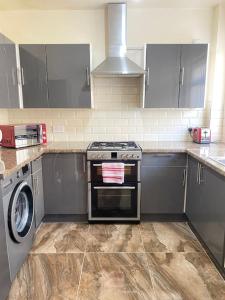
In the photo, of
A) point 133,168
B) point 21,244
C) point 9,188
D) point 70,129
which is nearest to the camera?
point 9,188

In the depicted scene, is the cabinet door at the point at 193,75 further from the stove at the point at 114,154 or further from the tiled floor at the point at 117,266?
the tiled floor at the point at 117,266

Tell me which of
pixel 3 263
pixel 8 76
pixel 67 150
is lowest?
pixel 3 263

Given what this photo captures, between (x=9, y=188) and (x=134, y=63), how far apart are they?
188 centimetres

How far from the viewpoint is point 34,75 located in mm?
2719

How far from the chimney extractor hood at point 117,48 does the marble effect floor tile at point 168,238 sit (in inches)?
71.1

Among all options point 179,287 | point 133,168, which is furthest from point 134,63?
point 179,287

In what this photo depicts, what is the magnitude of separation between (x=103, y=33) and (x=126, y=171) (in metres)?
1.77

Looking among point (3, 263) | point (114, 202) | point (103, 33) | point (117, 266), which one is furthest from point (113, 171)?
point (103, 33)

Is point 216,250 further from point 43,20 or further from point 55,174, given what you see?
point 43,20

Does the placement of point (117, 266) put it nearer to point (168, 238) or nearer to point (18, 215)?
point (168, 238)

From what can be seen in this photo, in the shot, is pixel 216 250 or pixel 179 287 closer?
pixel 179 287

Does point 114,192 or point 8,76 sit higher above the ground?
point 8,76

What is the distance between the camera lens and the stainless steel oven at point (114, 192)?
102 inches

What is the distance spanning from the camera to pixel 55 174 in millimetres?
2695
